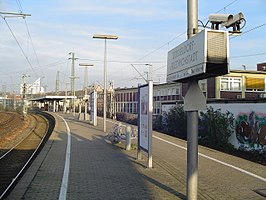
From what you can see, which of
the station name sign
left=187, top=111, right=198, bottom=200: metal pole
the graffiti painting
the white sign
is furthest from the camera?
the graffiti painting

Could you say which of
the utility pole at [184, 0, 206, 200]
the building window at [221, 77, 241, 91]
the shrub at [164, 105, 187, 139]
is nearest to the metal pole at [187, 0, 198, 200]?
the utility pole at [184, 0, 206, 200]

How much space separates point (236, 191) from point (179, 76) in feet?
9.76

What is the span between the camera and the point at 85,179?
900 cm

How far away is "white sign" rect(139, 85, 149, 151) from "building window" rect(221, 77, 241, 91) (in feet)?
95.7

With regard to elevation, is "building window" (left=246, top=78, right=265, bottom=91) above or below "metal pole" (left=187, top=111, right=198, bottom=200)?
above

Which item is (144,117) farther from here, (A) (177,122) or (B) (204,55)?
(A) (177,122)

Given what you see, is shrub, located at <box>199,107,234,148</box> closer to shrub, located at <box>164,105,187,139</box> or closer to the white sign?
shrub, located at <box>164,105,187,139</box>

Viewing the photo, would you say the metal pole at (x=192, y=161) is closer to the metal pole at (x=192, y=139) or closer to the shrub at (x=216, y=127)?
the metal pole at (x=192, y=139)

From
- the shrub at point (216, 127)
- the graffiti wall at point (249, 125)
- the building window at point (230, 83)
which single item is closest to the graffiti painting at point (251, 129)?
the graffiti wall at point (249, 125)

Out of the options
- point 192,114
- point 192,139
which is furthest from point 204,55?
point 192,139

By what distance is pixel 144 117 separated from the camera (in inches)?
447

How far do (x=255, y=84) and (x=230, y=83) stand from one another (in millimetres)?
3790

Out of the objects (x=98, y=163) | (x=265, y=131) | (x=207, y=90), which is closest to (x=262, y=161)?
(x=265, y=131)

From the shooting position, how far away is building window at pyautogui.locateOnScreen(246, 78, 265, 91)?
41.1 meters
